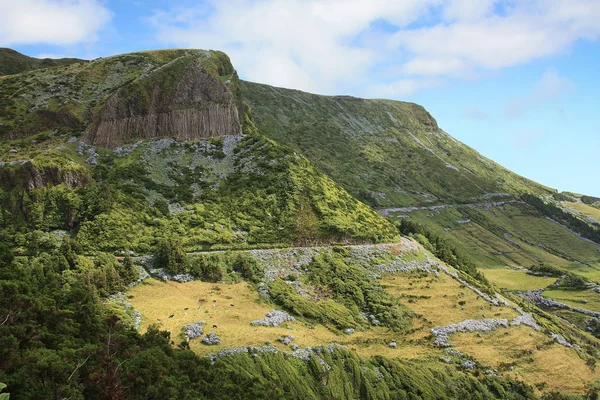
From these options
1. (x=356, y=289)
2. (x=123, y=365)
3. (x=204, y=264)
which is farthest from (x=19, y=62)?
(x=123, y=365)

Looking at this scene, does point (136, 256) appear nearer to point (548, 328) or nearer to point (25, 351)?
point (25, 351)

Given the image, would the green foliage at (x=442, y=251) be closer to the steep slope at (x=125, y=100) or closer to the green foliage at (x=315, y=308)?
the green foliage at (x=315, y=308)

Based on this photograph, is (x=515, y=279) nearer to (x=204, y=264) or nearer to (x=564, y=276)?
(x=564, y=276)

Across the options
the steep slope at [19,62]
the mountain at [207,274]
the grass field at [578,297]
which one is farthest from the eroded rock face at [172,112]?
the grass field at [578,297]

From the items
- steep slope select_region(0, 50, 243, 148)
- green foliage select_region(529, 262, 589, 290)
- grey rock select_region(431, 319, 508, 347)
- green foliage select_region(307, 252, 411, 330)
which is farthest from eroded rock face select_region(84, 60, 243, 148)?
green foliage select_region(529, 262, 589, 290)

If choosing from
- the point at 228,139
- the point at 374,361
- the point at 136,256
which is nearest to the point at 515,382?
the point at 374,361

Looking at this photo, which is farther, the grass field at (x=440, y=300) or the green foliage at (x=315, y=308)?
the grass field at (x=440, y=300)
